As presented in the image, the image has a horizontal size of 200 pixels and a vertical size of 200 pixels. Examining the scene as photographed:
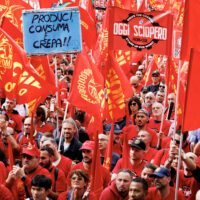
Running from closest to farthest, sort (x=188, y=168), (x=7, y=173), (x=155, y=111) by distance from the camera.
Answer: (x=188, y=168) → (x=7, y=173) → (x=155, y=111)

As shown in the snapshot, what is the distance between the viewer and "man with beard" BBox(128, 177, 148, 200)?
267 inches

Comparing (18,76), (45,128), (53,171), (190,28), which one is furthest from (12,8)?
(190,28)

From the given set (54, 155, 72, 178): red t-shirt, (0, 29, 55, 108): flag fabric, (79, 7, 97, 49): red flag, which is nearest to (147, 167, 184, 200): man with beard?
(54, 155, 72, 178): red t-shirt

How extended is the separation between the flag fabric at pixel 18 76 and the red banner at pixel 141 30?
1574 mm

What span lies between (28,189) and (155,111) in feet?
12.2

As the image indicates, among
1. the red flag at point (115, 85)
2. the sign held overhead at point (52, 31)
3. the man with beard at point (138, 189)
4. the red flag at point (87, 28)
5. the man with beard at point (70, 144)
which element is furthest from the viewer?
the red flag at point (87, 28)

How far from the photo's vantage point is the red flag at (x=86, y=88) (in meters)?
8.91

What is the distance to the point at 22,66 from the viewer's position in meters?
9.24

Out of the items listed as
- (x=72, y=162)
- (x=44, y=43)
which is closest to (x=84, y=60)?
(x=44, y=43)

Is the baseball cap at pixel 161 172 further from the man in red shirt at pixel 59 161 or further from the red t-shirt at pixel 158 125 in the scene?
the red t-shirt at pixel 158 125

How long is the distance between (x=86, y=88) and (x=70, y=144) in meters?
0.91

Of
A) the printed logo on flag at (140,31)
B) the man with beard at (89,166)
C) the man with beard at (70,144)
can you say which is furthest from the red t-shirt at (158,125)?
the man with beard at (89,166)

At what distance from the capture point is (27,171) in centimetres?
785

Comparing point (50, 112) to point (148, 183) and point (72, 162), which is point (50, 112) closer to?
point (72, 162)
